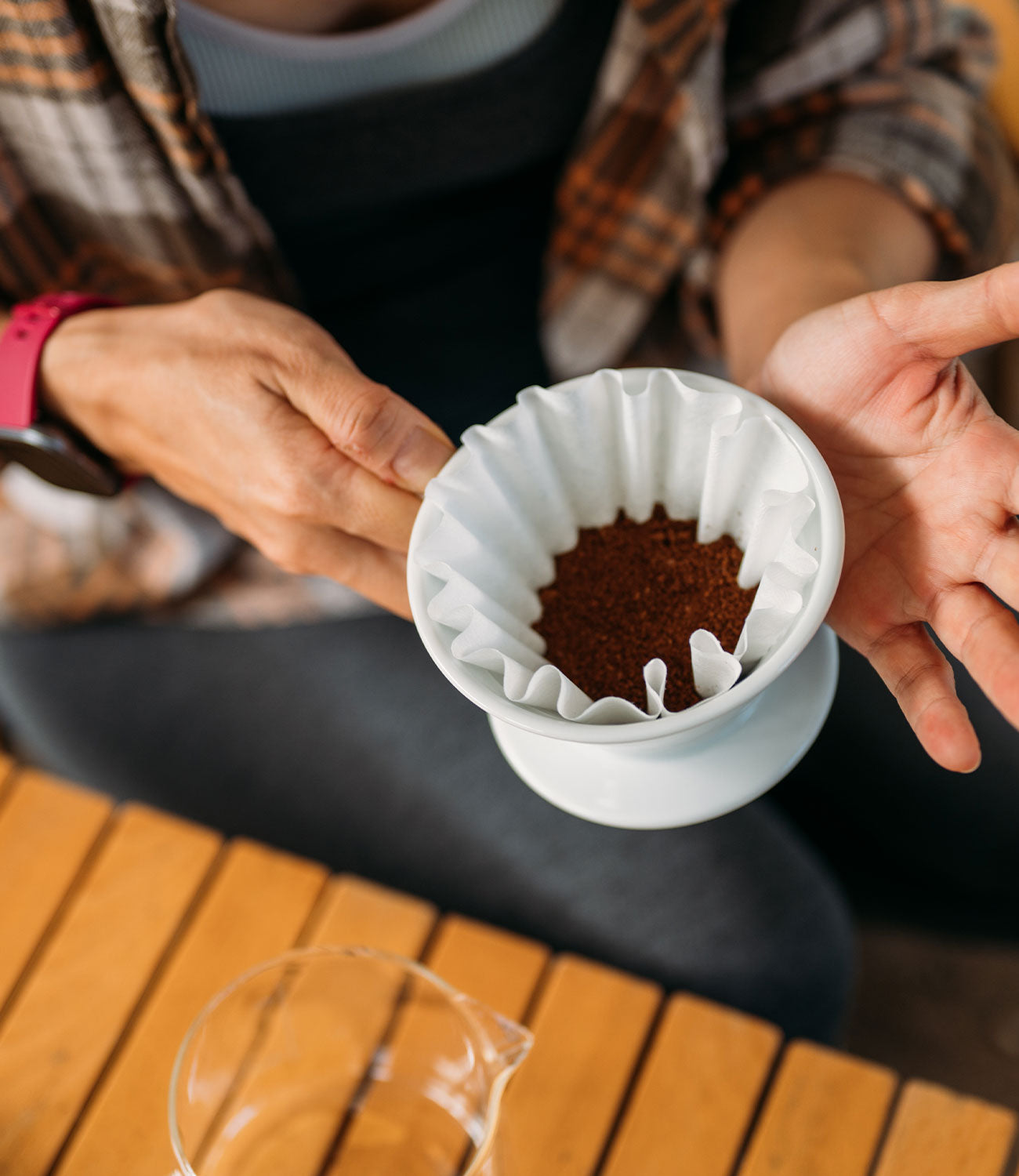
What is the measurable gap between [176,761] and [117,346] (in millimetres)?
378

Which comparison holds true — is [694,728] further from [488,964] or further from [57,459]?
Answer: [57,459]

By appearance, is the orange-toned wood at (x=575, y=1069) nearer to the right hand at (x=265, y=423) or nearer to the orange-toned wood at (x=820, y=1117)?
the orange-toned wood at (x=820, y=1117)

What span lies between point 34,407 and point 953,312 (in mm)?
533

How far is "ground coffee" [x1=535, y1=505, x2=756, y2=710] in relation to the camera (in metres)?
0.50

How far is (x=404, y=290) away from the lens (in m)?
0.84

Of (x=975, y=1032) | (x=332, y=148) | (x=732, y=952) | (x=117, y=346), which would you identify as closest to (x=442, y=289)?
(x=332, y=148)

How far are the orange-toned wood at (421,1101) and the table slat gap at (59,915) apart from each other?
0.82 feet

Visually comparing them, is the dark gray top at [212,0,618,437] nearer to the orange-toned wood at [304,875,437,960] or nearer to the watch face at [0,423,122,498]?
the watch face at [0,423,122,498]

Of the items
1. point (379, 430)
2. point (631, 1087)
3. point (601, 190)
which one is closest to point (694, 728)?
point (379, 430)

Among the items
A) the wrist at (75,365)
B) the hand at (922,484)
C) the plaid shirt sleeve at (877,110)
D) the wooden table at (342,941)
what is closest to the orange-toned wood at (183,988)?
the wooden table at (342,941)

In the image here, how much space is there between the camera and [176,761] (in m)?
0.88

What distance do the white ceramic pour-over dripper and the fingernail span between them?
26 mm

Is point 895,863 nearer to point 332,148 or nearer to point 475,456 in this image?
point 475,456

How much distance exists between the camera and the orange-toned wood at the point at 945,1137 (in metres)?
0.59
